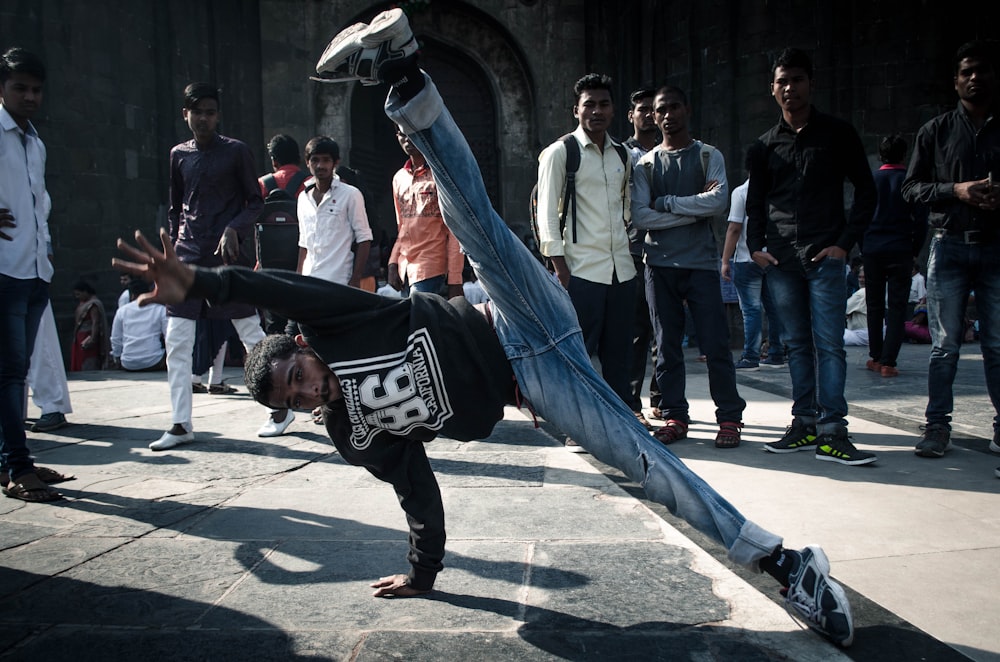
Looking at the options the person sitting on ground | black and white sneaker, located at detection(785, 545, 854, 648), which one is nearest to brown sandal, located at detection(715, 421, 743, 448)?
black and white sneaker, located at detection(785, 545, 854, 648)

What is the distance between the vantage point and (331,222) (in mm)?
5070

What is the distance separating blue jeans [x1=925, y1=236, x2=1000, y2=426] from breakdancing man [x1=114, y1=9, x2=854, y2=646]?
2351 mm

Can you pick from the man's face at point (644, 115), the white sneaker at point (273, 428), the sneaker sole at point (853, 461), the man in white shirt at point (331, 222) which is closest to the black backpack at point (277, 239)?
the man in white shirt at point (331, 222)

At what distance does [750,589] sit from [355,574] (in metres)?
1.23

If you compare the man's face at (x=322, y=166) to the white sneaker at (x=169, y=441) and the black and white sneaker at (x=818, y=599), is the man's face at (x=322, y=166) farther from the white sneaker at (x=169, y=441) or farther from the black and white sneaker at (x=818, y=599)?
the black and white sneaker at (x=818, y=599)

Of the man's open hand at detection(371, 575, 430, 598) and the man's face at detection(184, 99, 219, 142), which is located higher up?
the man's face at detection(184, 99, 219, 142)

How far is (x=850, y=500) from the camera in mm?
3160

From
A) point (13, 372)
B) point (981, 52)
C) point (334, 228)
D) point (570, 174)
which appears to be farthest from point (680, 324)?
point (13, 372)

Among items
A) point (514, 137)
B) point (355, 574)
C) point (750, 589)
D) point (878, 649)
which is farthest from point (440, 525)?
point (514, 137)

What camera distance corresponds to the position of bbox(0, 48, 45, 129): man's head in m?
3.79

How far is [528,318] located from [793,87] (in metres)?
2.59

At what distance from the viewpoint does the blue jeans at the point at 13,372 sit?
11.4 feet

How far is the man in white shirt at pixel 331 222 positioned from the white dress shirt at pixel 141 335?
3.54m

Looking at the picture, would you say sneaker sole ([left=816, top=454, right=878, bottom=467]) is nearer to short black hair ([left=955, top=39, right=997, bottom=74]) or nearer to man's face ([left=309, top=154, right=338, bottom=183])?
short black hair ([left=955, top=39, right=997, bottom=74])
